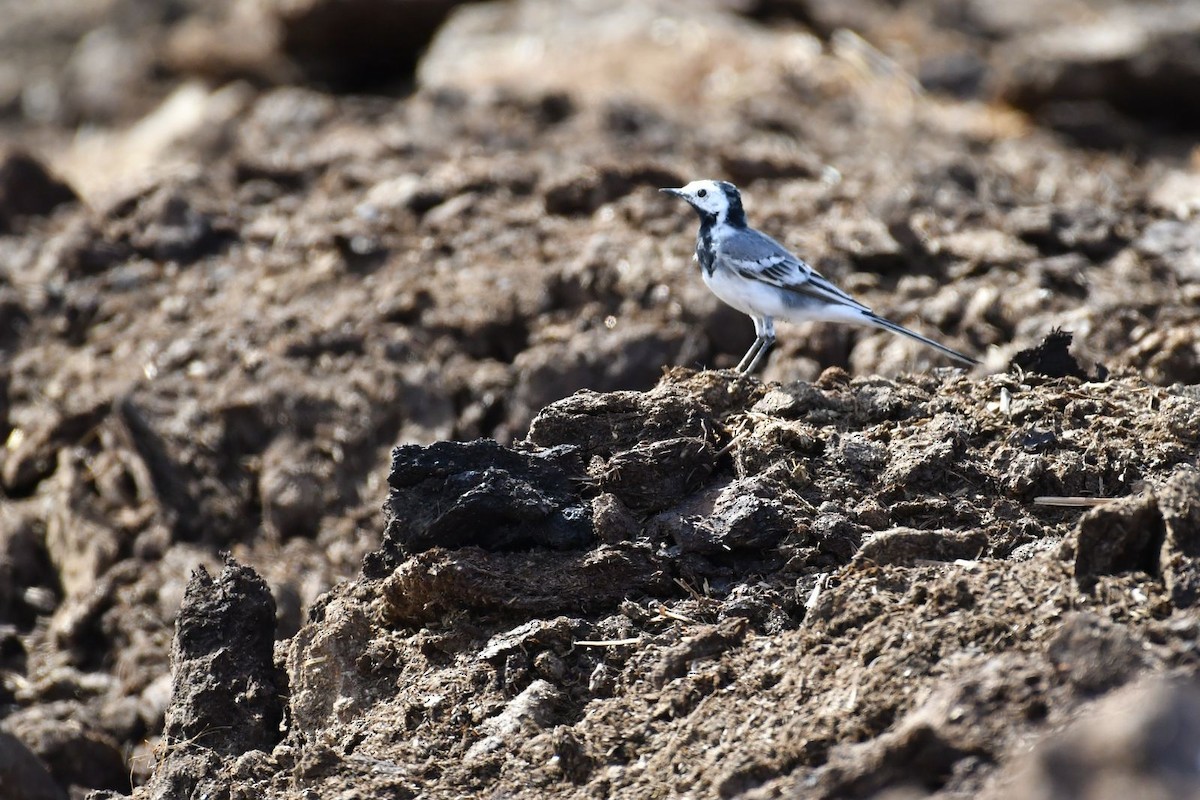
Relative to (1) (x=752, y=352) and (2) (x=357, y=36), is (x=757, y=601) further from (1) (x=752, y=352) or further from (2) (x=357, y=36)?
(2) (x=357, y=36)

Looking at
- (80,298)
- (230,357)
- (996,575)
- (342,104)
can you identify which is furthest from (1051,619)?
(342,104)

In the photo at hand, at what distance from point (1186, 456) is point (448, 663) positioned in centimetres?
324

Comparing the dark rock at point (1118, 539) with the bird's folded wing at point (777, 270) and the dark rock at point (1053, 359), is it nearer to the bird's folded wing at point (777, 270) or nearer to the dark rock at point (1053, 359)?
the dark rock at point (1053, 359)

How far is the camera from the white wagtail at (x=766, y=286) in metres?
7.73

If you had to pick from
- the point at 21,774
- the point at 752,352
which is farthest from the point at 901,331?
the point at 21,774

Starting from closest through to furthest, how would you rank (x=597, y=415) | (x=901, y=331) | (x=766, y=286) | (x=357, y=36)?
(x=597, y=415)
(x=901, y=331)
(x=766, y=286)
(x=357, y=36)

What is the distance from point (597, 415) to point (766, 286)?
1888mm

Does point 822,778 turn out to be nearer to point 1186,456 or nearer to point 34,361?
point 1186,456

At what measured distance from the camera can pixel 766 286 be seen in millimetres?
7797

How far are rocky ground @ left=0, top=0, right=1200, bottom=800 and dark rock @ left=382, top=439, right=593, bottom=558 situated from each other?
0.06 ft

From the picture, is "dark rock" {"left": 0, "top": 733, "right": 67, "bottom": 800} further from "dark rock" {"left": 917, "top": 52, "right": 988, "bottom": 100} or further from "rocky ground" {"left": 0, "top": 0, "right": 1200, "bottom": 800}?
"dark rock" {"left": 917, "top": 52, "right": 988, "bottom": 100}

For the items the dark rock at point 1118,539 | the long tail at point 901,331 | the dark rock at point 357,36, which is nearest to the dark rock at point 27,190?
the dark rock at point 357,36

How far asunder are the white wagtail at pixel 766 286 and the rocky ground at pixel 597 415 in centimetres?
93

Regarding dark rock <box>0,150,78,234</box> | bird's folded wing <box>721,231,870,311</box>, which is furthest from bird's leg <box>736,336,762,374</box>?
dark rock <box>0,150,78,234</box>
